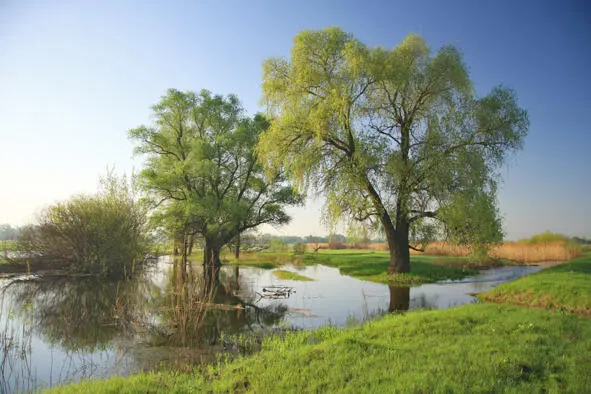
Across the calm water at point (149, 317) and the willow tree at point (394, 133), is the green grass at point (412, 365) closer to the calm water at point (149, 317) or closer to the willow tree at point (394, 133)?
the calm water at point (149, 317)

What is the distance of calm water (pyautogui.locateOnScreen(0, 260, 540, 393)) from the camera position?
27.5ft

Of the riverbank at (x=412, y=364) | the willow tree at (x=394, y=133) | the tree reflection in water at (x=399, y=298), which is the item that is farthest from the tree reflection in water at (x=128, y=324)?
the willow tree at (x=394, y=133)

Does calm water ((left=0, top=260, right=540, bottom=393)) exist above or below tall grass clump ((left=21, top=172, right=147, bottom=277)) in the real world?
below

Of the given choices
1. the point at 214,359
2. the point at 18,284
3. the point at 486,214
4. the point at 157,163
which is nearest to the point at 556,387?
the point at 214,359

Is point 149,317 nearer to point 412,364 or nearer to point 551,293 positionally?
point 412,364

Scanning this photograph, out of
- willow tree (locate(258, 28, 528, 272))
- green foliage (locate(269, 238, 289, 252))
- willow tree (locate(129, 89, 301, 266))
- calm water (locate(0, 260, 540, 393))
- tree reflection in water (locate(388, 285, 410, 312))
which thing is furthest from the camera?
green foliage (locate(269, 238, 289, 252))

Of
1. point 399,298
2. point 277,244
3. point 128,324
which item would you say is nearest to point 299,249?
point 277,244

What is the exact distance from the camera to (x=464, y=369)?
6648 mm

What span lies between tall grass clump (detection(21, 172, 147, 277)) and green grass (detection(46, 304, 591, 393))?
1910cm

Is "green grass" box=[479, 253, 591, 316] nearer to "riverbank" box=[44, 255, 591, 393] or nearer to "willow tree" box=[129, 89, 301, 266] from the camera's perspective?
"riverbank" box=[44, 255, 591, 393]

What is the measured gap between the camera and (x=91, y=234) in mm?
24234

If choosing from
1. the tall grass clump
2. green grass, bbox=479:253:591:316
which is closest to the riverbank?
green grass, bbox=479:253:591:316

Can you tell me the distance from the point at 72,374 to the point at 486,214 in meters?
20.1

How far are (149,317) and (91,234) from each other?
14.5 meters
